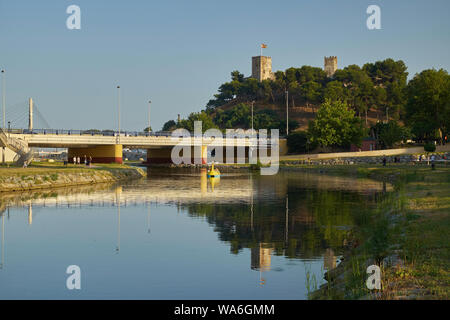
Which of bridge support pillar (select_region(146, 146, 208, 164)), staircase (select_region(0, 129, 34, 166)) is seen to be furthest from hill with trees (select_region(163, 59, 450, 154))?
staircase (select_region(0, 129, 34, 166))

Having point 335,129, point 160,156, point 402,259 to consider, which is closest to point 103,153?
point 160,156

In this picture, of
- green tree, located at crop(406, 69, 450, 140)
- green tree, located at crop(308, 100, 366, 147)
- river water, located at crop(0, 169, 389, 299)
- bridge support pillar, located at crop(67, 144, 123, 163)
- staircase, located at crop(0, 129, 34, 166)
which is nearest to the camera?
river water, located at crop(0, 169, 389, 299)

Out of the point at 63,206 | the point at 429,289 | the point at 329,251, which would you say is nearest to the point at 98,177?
the point at 63,206

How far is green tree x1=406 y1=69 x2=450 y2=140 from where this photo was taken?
103m

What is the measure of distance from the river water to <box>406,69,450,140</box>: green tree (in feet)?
226

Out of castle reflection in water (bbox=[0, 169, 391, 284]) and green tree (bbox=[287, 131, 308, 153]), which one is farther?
green tree (bbox=[287, 131, 308, 153])

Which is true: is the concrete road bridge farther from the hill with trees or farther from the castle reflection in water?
the castle reflection in water

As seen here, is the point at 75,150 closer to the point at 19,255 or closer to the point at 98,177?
the point at 98,177

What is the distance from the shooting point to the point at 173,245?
23.6 m

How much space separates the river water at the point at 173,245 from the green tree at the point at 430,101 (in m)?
68.7

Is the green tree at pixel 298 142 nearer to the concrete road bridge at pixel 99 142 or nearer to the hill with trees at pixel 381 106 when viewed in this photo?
the hill with trees at pixel 381 106

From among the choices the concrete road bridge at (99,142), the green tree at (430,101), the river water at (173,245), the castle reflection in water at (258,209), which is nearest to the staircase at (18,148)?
the concrete road bridge at (99,142)

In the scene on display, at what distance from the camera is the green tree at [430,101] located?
102875 mm
